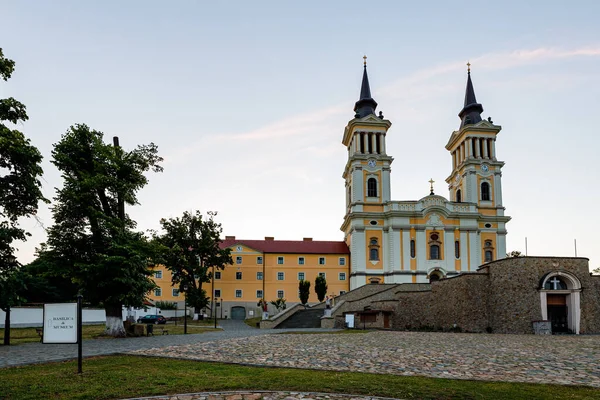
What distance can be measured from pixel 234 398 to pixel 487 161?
6204 centimetres

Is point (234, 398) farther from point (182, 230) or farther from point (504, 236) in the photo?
point (504, 236)

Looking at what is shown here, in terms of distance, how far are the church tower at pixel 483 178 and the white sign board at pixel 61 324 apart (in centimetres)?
5561

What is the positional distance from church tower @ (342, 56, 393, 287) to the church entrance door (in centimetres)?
3034

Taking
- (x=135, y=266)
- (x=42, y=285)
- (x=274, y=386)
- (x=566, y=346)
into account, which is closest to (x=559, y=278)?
(x=566, y=346)

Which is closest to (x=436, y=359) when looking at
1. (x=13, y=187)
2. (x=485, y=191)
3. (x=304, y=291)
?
(x=13, y=187)

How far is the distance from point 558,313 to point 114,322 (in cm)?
2529

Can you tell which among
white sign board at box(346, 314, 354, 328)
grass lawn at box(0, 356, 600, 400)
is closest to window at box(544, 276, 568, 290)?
white sign board at box(346, 314, 354, 328)

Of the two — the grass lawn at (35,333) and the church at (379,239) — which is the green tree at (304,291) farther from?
the grass lawn at (35,333)

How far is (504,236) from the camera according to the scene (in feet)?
208

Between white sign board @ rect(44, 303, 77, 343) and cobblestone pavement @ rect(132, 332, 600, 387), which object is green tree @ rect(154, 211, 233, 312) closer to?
cobblestone pavement @ rect(132, 332, 600, 387)

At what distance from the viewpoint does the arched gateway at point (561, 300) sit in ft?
99.5

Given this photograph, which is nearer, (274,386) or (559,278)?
(274,386)

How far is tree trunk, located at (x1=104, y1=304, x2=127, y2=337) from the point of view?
1119 inches

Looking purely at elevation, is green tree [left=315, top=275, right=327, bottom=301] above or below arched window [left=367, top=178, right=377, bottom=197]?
below
